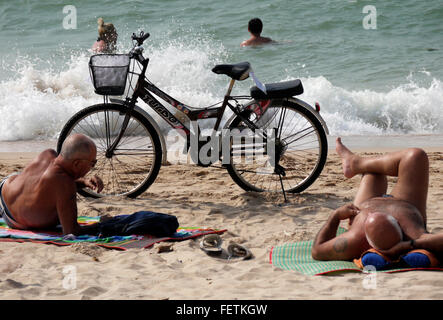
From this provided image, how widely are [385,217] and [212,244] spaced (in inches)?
48.3

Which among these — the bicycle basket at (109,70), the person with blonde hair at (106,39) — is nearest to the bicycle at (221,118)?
the bicycle basket at (109,70)

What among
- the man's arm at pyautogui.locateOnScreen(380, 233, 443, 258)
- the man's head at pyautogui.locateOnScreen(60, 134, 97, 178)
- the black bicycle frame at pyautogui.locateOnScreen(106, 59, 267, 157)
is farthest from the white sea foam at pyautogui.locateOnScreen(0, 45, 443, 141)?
the man's arm at pyautogui.locateOnScreen(380, 233, 443, 258)

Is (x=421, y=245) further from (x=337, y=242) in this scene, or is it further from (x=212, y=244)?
(x=212, y=244)

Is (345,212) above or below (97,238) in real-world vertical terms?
above

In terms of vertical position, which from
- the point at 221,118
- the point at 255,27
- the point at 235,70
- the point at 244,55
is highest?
the point at 255,27

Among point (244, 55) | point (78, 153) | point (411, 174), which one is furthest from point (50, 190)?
point (244, 55)

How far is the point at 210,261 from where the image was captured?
11.9ft

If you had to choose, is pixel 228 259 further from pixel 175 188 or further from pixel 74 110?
pixel 74 110

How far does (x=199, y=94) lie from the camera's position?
10.2m

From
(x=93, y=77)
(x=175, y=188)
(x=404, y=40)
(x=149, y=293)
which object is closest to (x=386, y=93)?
(x=404, y=40)

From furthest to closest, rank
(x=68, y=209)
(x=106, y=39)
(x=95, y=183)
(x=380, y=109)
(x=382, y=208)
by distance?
(x=106, y=39) → (x=380, y=109) → (x=95, y=183) → (x=68, y=209) → (x=382, y=208)

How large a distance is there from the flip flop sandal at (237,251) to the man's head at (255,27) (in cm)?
940

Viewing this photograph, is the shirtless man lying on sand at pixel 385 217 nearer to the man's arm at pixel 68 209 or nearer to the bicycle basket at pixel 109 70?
the man's arm at pixel 68 209
